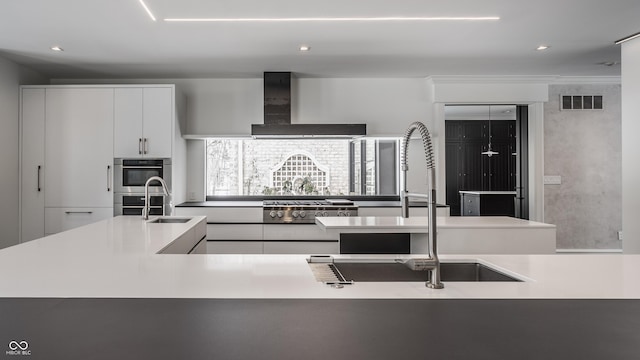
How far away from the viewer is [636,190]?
3.67m

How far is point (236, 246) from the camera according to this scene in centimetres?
443

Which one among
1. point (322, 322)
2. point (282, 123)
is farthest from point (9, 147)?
point (322, 322)

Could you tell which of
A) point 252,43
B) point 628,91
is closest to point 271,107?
point 252,43

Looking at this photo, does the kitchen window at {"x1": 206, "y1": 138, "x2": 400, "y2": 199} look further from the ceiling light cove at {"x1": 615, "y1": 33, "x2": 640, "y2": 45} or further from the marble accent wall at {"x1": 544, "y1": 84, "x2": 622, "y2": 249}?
the ceiling light cove at {"x1": 615, "y1": 33, "x2": 640, "y2": 45}

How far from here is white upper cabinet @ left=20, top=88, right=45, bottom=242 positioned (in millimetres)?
4434

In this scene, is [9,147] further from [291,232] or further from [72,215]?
[291,232]

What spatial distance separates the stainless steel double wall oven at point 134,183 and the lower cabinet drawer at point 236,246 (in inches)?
26.2

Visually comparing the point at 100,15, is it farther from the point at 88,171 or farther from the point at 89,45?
the point at 88,171

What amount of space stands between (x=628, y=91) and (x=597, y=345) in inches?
140

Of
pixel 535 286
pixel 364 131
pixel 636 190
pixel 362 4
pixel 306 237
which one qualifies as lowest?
pixel 306 237

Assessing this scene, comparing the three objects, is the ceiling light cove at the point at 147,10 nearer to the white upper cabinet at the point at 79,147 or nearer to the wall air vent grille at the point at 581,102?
the white upper cabinet at the point at 79,147

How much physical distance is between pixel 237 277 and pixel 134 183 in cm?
363

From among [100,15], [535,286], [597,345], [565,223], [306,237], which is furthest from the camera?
[565,223]

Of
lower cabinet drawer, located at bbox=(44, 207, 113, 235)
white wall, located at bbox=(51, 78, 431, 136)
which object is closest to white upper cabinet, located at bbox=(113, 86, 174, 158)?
white wall, located at bbox=(51, 78, 431, 136)
